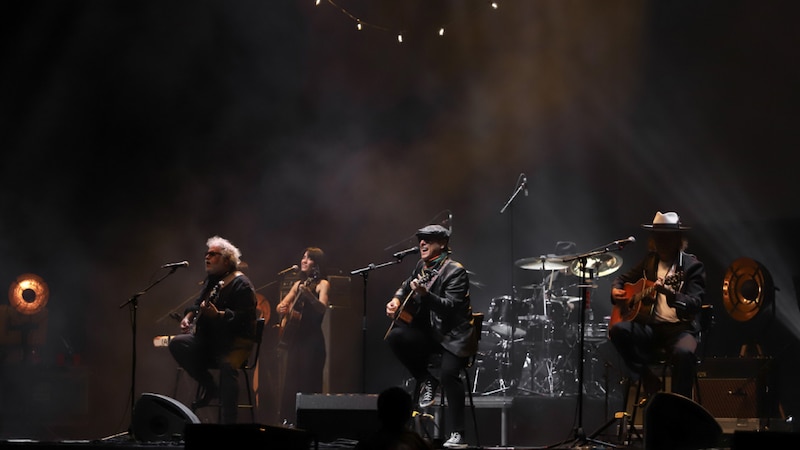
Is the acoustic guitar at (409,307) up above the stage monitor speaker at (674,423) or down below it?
above

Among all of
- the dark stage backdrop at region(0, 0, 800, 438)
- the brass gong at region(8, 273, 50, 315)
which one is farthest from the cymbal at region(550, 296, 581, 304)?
the brass gong at region(8, 273, 50, 315)

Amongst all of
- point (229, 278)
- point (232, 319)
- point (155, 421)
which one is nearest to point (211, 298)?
point (229, 278)

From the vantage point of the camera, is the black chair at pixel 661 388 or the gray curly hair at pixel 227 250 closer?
the black chair at pixel 661 388

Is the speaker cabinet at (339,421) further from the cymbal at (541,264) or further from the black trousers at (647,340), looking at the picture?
the cymbal at (541,264)

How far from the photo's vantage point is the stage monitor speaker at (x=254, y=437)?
4375 millimetres

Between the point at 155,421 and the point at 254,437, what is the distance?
10.3 ft

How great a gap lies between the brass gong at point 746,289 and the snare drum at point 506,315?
7.94ft

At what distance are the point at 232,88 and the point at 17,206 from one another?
110 inches

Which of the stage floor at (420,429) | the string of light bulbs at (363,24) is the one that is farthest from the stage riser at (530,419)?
the string of light bulbs at (363,24)

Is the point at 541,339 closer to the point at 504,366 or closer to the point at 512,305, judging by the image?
the point at 504,366

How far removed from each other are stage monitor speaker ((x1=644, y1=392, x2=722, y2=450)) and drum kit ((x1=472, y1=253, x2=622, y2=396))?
471cm

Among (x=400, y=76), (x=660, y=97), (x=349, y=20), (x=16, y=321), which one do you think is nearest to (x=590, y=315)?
(x=660, y=97)

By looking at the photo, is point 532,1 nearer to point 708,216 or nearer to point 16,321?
point 708,216

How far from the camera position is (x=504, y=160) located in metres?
11.6
